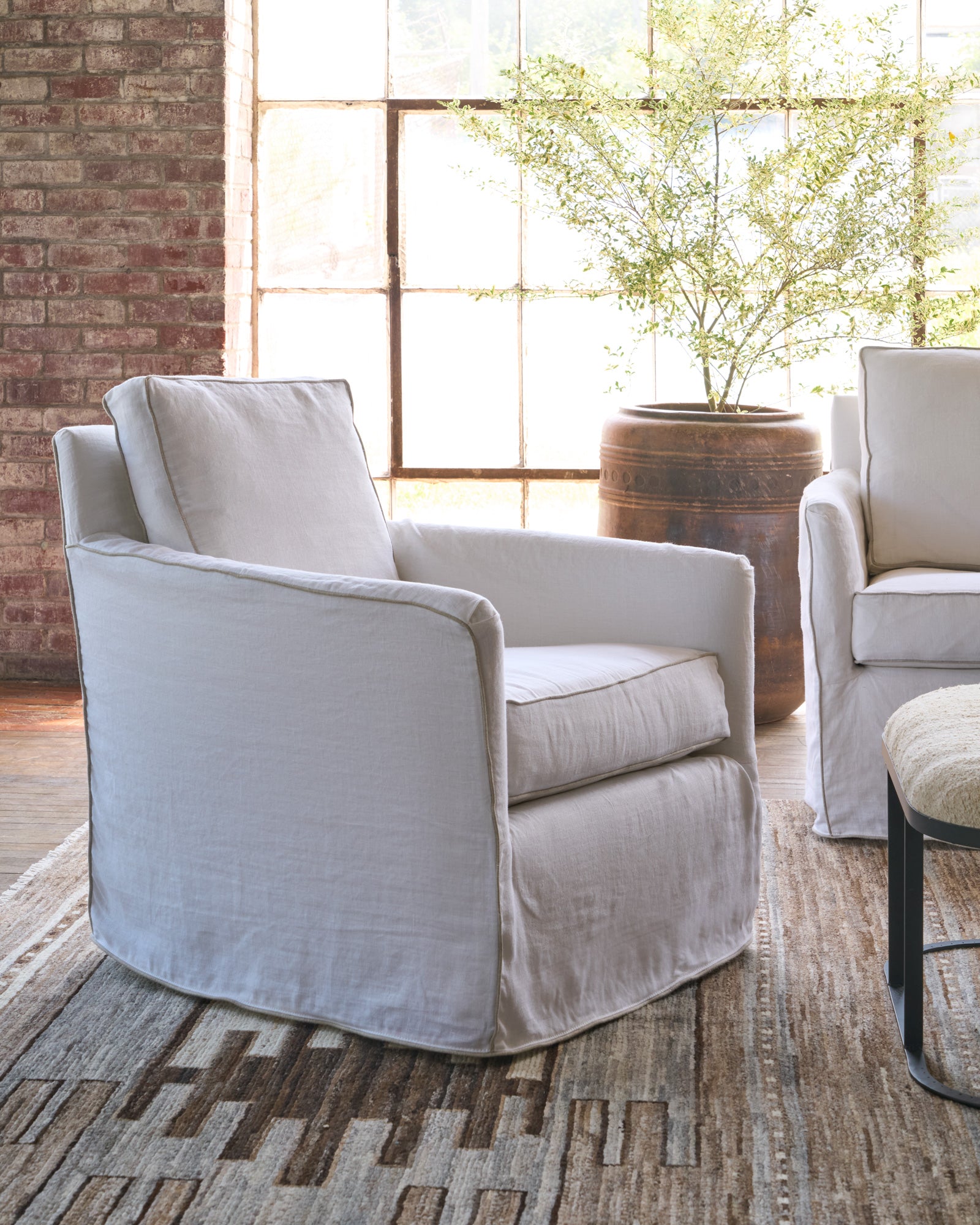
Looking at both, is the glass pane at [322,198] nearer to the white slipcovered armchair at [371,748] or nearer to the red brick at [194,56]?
the red brick at [194,56]

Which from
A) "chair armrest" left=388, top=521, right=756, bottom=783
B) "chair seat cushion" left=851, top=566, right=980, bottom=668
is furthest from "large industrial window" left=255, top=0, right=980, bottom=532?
"chair armrest" left=388, top=521, right=756, bottom=783

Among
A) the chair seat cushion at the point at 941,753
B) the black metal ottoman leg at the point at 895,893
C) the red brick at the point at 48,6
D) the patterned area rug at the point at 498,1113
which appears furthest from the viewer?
the red brick at the point at 48,6

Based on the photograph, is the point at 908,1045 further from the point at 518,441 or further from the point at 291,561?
the point at 518,441

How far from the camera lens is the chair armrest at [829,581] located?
263 cm

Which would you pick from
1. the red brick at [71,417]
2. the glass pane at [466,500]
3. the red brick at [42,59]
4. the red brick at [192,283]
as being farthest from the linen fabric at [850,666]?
the red brick at [42,59]

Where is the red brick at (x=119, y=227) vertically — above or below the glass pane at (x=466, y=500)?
above

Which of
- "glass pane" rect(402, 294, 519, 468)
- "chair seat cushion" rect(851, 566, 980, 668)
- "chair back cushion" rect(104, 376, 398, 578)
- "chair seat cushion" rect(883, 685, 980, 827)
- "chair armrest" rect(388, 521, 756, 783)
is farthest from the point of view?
"glass pane" rect(402, 294, 519, 468)

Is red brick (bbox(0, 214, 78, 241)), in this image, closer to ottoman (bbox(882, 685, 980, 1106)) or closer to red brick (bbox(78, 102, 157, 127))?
red brick (bbox(78, 102, 157, 127))

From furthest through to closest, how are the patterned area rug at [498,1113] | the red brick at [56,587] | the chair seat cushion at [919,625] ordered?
the red brick at [56,587], the chair seat cushion at [919,625], the patterned area rug at [498,1113]

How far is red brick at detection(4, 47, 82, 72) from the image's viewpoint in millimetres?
3729

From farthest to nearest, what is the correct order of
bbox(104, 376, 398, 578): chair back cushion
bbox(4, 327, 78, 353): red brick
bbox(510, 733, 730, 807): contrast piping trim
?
bbox(4, 327, 78, 353): red brick
bbox(104, 376, 398, 578): chair back cushion
bbox(510, 733, 730, 807): contrast piping trim

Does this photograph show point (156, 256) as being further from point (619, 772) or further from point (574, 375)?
point (619, 772)

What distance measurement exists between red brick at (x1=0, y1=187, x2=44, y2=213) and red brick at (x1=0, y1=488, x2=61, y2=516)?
75 centimetres

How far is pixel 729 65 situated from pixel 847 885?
206 centimetres
